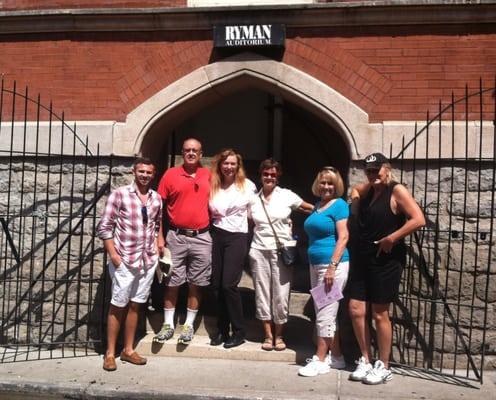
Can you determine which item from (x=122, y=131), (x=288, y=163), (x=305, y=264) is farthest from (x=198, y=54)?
(x=305, y=264)

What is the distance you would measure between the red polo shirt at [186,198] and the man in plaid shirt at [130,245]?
244 mm

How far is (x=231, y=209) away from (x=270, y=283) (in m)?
0.78

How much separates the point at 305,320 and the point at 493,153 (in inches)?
98.6

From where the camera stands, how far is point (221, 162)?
489 centimetres

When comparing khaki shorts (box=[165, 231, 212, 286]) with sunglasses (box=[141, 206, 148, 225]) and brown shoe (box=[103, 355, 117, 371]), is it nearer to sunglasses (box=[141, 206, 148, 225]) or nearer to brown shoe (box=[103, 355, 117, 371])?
sunglasses (box=[141, 206, 148, 225])

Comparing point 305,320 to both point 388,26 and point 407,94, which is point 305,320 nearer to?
point 407,94

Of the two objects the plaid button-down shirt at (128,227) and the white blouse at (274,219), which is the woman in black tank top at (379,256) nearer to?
the white blouse at (274,219)

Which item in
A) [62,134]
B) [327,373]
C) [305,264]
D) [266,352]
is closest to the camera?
[327,373]

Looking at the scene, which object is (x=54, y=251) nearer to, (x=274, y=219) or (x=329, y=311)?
(x=274, y=219)

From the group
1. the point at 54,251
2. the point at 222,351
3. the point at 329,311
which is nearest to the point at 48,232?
the point at 54,251

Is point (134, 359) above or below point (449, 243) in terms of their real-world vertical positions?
below

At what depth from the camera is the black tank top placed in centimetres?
425

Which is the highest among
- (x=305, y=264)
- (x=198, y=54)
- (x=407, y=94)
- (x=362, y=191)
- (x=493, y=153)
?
(x=198, y=54)

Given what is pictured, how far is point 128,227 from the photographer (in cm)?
452
